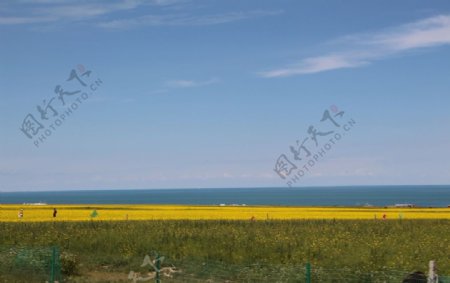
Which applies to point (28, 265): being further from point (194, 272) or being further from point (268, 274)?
point (268, 274)

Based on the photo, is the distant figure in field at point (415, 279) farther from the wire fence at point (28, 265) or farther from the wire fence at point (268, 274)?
the wire fence at point (28, 265)

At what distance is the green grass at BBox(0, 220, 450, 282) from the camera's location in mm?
27000

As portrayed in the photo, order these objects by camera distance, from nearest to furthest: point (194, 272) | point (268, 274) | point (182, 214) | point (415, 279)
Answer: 1. point (415, 279)
2. point (268, 274)
3. point (194, 272)
4. point (182, 214)

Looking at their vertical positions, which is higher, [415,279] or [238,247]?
[415,279]

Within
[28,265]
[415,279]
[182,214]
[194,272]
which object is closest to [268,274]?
[194,272]

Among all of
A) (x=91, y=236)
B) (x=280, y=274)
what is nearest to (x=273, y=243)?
(x=280, y=274)

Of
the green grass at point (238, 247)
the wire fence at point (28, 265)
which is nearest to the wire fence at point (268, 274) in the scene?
the green grass at point (238, 247)

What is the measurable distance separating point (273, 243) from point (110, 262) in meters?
8.91

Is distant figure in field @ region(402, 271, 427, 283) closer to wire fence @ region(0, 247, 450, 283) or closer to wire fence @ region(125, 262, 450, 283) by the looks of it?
wire fence @ region(125, 262, 450, 283)

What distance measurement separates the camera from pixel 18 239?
3750cm

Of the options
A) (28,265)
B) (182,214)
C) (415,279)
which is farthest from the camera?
(182,214)

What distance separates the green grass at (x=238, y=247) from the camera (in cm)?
2700

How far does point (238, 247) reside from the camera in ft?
105

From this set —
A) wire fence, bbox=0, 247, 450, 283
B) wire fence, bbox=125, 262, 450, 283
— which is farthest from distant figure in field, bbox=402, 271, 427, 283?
wire fence, bbox=0, 247, 450, 283
